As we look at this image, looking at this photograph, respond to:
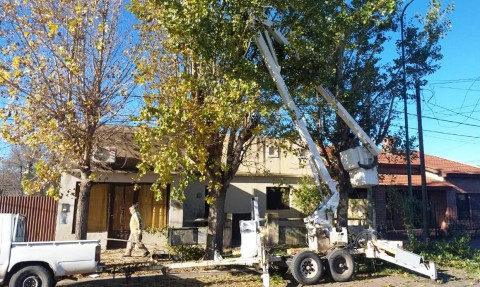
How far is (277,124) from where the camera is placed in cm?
1318

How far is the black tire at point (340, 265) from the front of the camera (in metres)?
10.3

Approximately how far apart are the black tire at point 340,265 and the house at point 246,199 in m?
1.96

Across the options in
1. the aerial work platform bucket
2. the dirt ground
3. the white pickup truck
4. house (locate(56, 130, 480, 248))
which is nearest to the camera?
the white pickup truck

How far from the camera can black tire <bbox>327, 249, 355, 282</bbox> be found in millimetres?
10328

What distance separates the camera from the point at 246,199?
66.6 feet

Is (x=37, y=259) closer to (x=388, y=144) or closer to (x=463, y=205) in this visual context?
(x=388, y=144)

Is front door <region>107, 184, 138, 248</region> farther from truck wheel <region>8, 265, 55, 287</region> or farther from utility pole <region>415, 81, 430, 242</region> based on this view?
utility pole <region>415, 81, 430, 242</region>

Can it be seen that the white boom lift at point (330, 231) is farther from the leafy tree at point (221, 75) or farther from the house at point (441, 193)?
the house at point (441, 193)

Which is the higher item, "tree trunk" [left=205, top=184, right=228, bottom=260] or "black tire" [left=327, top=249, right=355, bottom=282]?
"tree trunk" [left=205, top=184, right=228, bottom=260]

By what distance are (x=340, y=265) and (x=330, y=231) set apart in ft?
2.96

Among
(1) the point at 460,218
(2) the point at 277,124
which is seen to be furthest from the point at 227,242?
(1) the point at 460,218

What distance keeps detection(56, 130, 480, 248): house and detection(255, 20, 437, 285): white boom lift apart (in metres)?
1.57

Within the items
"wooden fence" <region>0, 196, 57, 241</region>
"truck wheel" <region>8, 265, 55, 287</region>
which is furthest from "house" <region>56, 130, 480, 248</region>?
"truck wheel" <region>8, 265, 55, 287</region>

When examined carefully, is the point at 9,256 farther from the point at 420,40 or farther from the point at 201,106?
the point at 420,40
